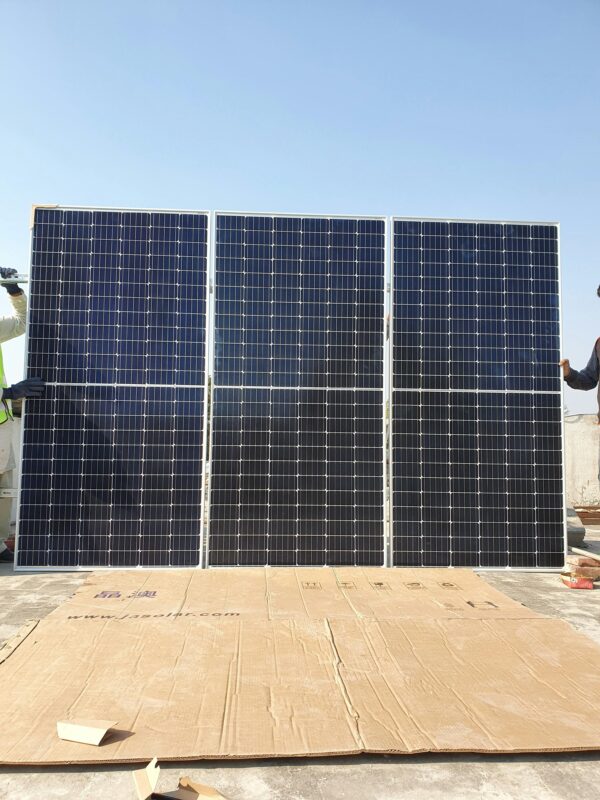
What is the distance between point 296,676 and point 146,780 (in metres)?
2.14

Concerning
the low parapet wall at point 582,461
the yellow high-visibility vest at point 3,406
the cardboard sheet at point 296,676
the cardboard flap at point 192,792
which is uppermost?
the yellow high-visibility vest at point 3,406

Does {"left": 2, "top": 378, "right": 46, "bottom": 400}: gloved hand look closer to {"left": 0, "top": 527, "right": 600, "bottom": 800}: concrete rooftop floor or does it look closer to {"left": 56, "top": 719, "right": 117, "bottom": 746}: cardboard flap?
{"left": 56, "top": 719, "right": 117, "bottom": 746}: cardboard flap

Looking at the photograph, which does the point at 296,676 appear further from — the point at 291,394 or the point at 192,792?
the point at 291,394

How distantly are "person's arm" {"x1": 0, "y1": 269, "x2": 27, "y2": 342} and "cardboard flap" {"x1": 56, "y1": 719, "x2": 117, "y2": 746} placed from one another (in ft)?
27.6

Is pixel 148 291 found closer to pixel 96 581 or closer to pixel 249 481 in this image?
pixel 249 481

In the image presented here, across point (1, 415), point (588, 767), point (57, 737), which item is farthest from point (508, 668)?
point (1, 415)

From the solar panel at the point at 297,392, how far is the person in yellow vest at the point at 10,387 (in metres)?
3.22

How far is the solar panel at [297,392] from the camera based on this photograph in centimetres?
1117

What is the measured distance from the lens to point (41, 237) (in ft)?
37.3

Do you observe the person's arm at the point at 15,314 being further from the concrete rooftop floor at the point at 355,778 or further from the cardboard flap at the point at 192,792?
the cardboard flap at the point at 192,792

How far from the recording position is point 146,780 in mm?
4332

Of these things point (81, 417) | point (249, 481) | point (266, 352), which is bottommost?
point (249, 481)

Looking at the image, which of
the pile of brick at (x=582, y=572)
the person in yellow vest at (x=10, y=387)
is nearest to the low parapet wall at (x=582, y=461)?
the pile of brick at (x=582, y=572)

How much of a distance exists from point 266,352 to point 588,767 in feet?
26.5
